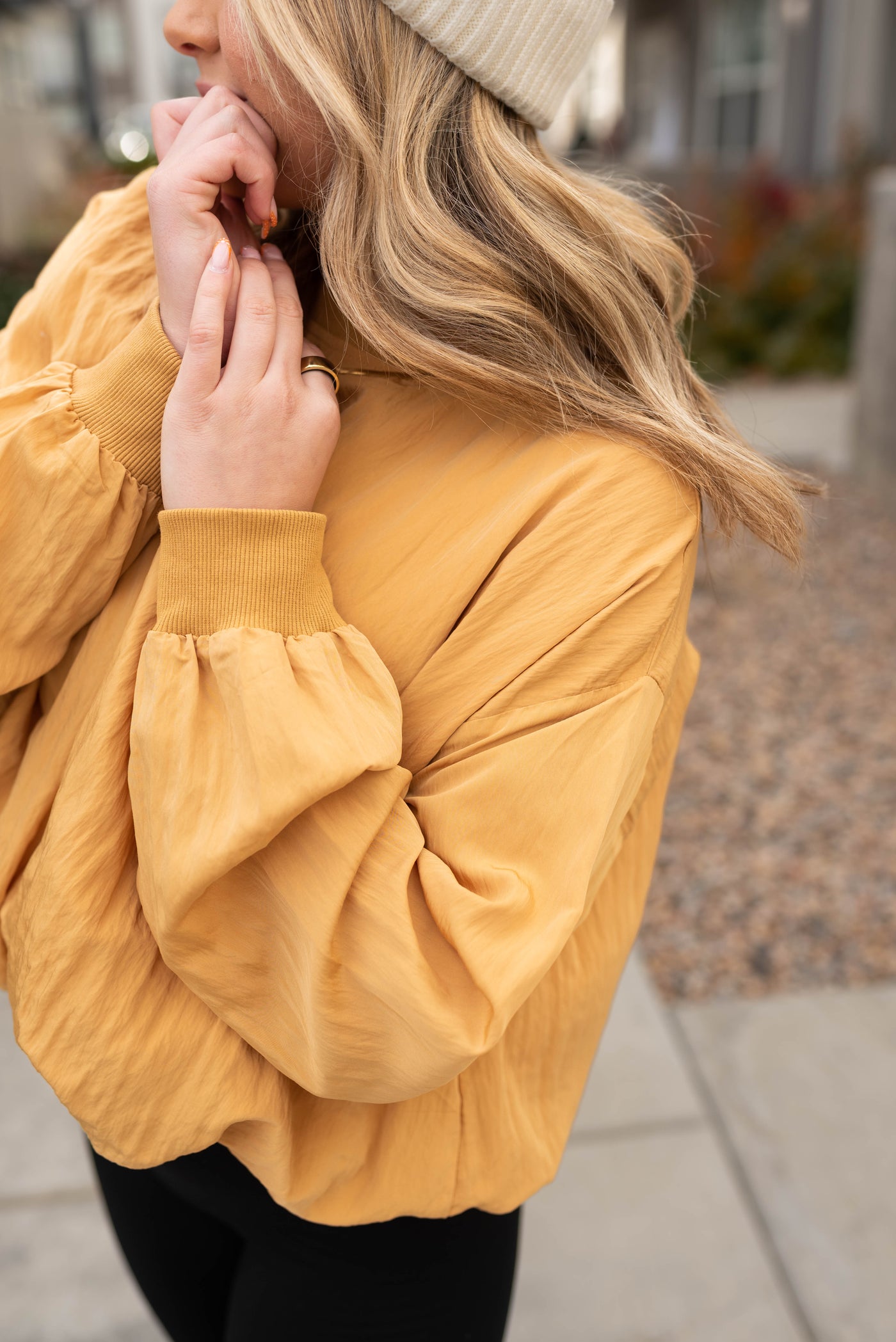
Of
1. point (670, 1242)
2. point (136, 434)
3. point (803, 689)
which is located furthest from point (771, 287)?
point (136, 434)

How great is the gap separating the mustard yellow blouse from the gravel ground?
1.07m

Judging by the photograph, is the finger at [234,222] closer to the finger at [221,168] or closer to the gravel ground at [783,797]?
the finger at [221,168]

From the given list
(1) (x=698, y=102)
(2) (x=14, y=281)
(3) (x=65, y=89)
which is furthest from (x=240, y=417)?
(3) (x=65, y=89)

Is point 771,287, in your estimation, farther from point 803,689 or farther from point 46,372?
point 46,372

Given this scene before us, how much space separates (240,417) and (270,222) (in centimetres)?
24

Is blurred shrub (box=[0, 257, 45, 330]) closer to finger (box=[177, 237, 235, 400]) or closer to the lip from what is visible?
the lip

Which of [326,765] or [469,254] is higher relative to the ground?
[469,254]

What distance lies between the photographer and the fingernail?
0.95 meters

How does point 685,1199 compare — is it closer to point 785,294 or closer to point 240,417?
point 240,417

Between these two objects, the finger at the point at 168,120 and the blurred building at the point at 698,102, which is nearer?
the finger at the point at 168,120

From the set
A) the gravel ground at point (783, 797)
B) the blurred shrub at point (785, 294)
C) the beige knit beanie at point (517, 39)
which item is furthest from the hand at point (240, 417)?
the blurred shrub at point (785, 294)

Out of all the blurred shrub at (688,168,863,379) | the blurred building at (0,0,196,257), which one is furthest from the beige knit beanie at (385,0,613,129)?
the blurred shrub at (688,168,863,379)

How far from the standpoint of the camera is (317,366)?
996 millimetres

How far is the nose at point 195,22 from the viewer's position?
3.28 ft
